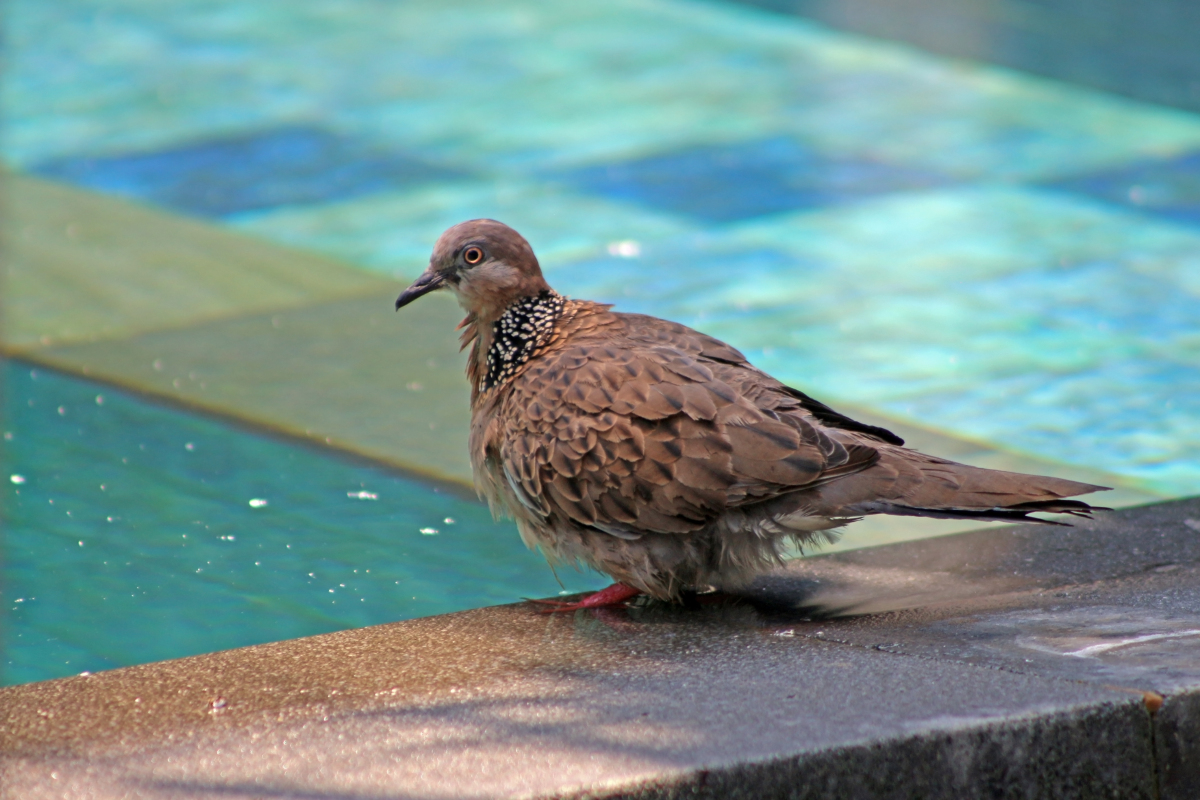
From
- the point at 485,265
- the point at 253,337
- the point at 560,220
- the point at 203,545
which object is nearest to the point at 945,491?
the point at 485,265

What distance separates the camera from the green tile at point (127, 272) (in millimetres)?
7309

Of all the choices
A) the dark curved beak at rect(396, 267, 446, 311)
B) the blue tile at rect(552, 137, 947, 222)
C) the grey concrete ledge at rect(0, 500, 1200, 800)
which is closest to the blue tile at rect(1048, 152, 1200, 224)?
the blue tile at rect(552, 137, 947, 222)

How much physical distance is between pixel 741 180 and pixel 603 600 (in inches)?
245

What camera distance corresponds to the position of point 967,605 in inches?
158

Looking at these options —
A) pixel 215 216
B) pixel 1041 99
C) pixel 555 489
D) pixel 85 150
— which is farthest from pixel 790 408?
pixel 1041 99

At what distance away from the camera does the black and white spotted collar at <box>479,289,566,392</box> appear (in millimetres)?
4273

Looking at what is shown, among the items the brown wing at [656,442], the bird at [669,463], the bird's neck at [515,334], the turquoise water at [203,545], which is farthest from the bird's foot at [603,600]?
the bird's neck at [515,334]

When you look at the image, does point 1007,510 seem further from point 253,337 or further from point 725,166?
point 725,166

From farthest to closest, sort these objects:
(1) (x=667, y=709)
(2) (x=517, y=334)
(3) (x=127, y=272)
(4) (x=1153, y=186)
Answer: (4) (x=1153, y=186) → (3) (x=127, y=272) → (2) (x=517, y=334) → (1) (x=667, y=709)

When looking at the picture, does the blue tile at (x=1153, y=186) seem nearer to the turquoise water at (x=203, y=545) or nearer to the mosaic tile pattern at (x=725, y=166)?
the mosaic tile pattern at (x=725, y=166)

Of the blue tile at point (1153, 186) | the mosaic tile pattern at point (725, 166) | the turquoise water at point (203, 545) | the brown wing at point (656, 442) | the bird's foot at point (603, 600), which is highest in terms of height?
the blue tile at point (1153, 186)

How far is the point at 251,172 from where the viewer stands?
998 cm

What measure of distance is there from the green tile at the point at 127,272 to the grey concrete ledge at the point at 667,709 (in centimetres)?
393

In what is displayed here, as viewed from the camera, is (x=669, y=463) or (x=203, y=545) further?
(x=203, y=545)
